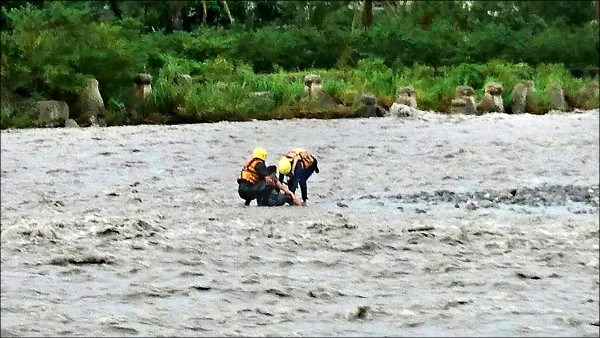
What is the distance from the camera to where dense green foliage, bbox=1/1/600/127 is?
12.3 m

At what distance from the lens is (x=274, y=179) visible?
18.2 ft

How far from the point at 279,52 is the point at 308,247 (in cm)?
1518

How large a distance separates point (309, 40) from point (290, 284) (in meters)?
17.0

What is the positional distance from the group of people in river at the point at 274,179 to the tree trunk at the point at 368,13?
670 inches

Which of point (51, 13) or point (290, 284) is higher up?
point (51, 13)

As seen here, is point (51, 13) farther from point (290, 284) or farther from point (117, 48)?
point (290, 284)

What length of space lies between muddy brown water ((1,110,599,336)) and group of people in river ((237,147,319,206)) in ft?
0.36

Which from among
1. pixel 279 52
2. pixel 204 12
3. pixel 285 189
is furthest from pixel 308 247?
pixel 204 12

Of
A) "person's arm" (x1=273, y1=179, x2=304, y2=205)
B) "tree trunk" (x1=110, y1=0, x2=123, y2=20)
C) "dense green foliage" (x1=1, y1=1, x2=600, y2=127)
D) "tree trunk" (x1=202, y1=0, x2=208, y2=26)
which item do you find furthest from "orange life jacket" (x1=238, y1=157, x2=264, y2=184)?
"tree trunk" (x1=202, y1=0, x2=208, y2=26)

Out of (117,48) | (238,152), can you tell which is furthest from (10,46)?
(238,152)

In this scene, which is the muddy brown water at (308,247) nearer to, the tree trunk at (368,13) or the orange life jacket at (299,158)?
the orange life jacket at (299,158)

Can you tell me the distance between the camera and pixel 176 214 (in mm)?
5473

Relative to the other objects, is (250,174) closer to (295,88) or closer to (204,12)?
(295,88)

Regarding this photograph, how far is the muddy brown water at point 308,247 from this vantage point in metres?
3.00
